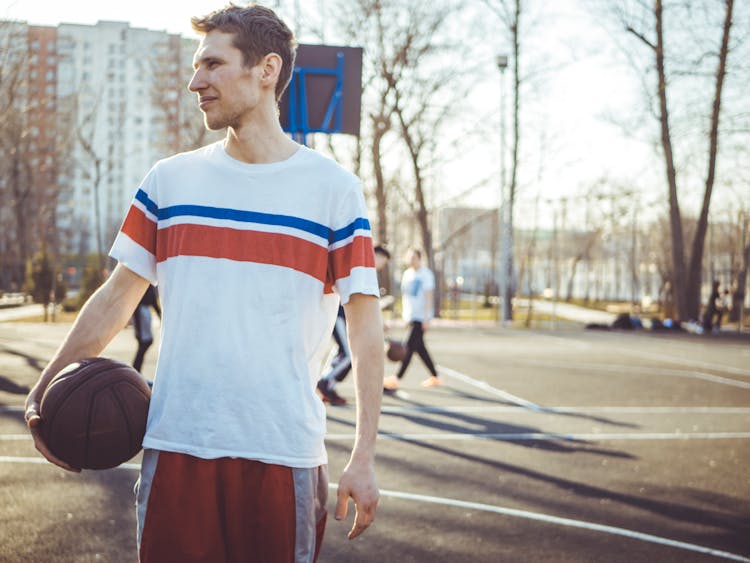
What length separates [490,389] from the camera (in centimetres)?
1146

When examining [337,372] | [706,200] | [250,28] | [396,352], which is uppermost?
[706,200]

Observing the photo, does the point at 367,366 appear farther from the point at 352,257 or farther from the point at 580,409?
the point at 580,409

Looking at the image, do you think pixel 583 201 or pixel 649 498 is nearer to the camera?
pixel 649 498

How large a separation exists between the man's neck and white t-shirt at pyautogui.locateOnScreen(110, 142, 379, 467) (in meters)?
0.03

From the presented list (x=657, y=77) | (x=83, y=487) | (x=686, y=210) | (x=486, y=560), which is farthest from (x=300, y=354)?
(x=686, y=210)

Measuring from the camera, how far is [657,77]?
27438 mm

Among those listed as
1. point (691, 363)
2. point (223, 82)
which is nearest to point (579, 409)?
point (691, 363)

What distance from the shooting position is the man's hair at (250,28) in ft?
7.18

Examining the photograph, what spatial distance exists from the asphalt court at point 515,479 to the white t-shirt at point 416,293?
1056mm

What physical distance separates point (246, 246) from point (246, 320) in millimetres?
186

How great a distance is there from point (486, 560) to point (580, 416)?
5.31 metres

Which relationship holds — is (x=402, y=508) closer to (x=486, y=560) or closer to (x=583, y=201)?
(x=486, y=560)

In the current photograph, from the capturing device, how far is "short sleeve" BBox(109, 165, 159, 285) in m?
2.27

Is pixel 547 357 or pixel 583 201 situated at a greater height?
pixel 583 201
